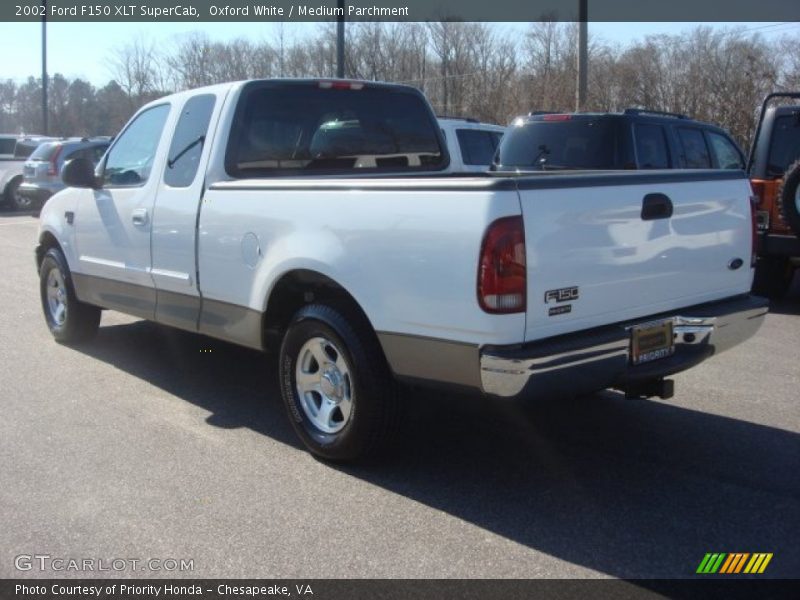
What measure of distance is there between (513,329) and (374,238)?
806 mm

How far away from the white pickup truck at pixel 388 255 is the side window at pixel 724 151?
5.08 m

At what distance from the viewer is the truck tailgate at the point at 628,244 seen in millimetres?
3726

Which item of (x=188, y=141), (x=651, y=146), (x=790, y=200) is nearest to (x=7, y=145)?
(x=651, y=146)

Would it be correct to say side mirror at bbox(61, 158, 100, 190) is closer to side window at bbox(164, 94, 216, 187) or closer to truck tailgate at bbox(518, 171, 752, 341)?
side window at bbox(164, 94, 216, 187)

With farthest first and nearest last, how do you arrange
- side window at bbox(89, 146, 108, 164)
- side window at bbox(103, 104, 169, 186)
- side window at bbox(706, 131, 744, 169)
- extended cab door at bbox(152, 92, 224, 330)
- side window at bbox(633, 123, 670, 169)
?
side window at bbox(89, 146, 108, 164)
side window at bbox(706, 131, 744, 169)
side window at bbox(633, 123, 670, 169)
side window at bbox(103, 104, 169, 186)
extended cab door at bbox(152, 92, 224, 330)

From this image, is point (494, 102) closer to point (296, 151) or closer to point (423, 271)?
point (296, 151)

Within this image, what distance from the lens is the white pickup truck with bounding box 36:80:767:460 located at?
12.1ft

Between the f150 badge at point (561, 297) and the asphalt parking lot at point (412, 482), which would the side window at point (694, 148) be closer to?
the asphalt parking lot at point (412, 482)

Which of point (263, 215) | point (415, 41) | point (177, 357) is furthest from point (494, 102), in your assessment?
point (263, 215)

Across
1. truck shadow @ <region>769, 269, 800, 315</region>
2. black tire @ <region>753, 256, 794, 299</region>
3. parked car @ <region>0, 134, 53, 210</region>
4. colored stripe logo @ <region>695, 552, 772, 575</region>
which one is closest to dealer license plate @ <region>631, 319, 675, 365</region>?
colored stripe logo @ <region>695, 552, 772, 575</region>

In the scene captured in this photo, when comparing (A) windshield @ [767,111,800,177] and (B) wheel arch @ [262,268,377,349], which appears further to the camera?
(A) windshield @ [767,111,800,177]

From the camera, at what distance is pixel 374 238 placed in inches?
158

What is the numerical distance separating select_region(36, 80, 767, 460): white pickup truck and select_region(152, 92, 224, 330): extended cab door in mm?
16

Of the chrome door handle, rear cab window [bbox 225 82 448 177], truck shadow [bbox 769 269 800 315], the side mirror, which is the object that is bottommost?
truck shadow [bbox 769 269 800 315]
